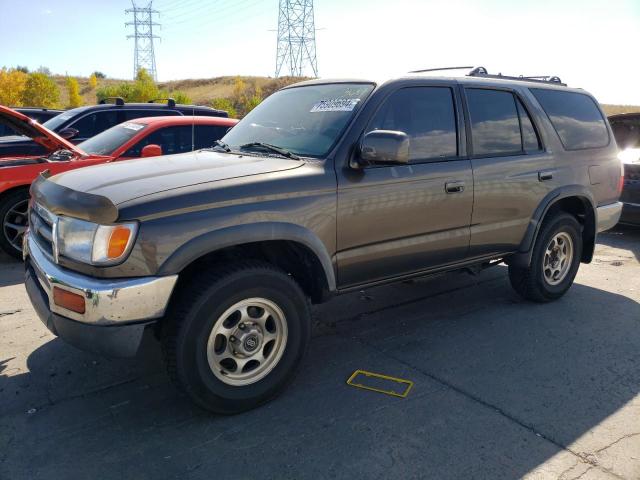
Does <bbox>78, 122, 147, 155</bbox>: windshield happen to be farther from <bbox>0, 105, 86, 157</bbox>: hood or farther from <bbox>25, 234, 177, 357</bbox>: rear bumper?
<bbox>25, 234, 177, 357</bbox>: rear bumper

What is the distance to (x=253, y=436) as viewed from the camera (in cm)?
293

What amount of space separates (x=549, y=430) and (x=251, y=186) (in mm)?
2111

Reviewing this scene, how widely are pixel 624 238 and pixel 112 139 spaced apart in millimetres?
7355

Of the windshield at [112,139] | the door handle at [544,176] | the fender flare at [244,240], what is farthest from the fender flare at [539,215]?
the windshield at [112,139]

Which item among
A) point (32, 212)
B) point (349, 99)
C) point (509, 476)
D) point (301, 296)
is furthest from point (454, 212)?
point (32, 212)

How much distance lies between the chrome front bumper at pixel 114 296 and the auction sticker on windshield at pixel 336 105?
5.37 feet

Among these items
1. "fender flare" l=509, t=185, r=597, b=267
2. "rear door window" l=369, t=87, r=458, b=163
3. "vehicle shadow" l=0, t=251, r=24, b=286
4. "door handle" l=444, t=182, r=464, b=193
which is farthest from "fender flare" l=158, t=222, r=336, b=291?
"vehicle shadow" l=0, t=251, r=24, b=286

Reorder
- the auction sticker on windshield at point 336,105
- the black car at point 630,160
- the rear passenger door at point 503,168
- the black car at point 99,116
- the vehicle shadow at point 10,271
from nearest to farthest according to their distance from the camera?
1. the auction sticker on windshield at point 336,105
2. the rear passenger door at point 503,168
3. the vehicle shadow at point 10,271
4. the black car at point 630,160
5. the black car at point 99,116

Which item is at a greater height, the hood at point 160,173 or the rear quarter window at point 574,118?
the rear quarter window at point 574,118

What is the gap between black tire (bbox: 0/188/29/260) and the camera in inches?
237

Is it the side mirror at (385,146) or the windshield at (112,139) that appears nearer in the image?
the side mirror at (385,146)

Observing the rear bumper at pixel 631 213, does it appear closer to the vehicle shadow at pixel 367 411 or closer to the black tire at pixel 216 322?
the vehicle shadow at pixel 367 411

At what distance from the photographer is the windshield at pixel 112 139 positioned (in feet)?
22.2

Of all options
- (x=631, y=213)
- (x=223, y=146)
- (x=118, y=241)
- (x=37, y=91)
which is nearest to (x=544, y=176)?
(x=223, y=146)
